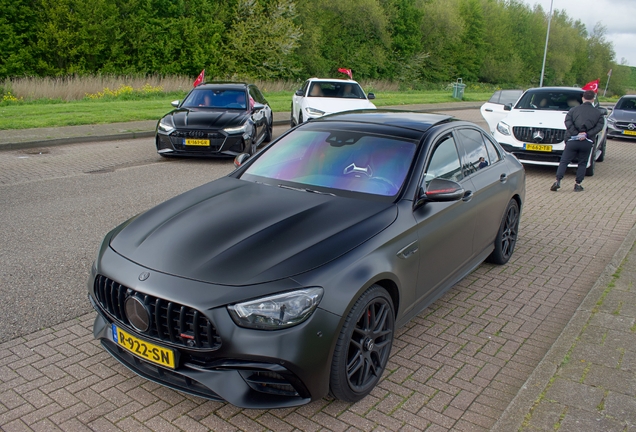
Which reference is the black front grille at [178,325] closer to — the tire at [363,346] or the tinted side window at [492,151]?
the tire at [363,346]

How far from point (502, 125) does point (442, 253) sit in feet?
26.6

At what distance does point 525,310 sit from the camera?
480cm

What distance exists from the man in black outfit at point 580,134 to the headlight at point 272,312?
827 cm

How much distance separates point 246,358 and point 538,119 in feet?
33.3

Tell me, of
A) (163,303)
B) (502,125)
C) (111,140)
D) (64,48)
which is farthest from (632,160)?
(64,48)

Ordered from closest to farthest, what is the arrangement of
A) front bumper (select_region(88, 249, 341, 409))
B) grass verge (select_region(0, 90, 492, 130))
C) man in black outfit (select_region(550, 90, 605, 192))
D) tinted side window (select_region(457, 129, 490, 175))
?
1. front bumper (select_region(88, 249, 341, 409))
2. tinted side window (select_region(457, 129, 490, 175))
3. man in black outfit (select_region(550, 90, 605, 192))
4. grass verge (select_region(0, 90, 492, 130))

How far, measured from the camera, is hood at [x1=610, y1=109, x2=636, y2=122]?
17953 millimetres

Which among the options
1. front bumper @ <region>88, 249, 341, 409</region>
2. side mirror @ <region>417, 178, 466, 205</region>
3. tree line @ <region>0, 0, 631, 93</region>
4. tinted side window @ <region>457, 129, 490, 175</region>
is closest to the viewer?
front bumper @ <region>88, 249, 341, 409</region>

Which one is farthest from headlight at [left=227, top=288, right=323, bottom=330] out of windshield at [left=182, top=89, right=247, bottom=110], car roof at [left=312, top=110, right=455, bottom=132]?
windshield at [left=182, top=89, right=247, bottom=110]

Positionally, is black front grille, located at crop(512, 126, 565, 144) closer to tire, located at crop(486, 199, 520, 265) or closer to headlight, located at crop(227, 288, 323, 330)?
tire, located at crop(486, 199, 520, 265)

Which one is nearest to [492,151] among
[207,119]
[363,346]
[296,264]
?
[363,346]

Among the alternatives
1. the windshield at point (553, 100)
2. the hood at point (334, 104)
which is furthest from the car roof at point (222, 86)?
the windshield at point (553, 100)

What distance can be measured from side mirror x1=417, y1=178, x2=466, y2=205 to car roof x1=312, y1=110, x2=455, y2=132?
0.71 metres

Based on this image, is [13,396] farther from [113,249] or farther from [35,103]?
[35,103]
